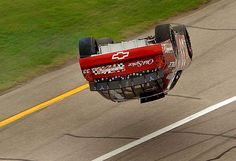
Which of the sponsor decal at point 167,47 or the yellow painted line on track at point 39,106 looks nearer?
the sponsor decal at point 167,47

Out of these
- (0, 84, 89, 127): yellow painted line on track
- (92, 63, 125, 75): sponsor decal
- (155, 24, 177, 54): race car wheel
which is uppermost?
(155, 24, 177, 54): race car wheel

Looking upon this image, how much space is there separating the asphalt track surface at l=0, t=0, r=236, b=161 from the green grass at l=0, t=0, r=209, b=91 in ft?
2.78

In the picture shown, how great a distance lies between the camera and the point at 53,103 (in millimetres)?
12648

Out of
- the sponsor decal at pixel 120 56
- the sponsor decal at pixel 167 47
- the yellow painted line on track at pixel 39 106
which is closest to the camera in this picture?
the sponsor decal at pixel 120 56

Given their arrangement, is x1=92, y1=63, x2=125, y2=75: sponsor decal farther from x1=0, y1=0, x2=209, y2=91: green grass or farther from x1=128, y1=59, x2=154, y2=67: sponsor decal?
x1=0, y1=0, x2=209, y2=91: green grass

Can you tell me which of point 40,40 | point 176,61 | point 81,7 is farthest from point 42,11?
point 176,61

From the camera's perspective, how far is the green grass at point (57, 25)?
14.7 metres

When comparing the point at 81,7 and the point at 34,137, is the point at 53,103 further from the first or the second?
the point at 81,7

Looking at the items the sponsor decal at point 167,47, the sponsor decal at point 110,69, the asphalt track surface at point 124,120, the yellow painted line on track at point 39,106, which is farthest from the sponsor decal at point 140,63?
the yellow painted line on track at point 39,106

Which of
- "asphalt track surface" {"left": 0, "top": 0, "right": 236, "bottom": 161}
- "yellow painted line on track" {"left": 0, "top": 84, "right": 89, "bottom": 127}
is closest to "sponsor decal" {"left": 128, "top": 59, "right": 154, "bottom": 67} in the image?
"asphalt track surface" {"left": 0, "top": 0, "right": 236, "bottom": 161}

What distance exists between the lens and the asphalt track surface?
404 inches

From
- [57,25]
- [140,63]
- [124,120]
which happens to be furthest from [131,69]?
[57,25]

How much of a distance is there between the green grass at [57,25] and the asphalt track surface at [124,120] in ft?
2.78

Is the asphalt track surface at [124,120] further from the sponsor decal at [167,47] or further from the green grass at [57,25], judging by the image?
the sponsor decal at [167,47]
